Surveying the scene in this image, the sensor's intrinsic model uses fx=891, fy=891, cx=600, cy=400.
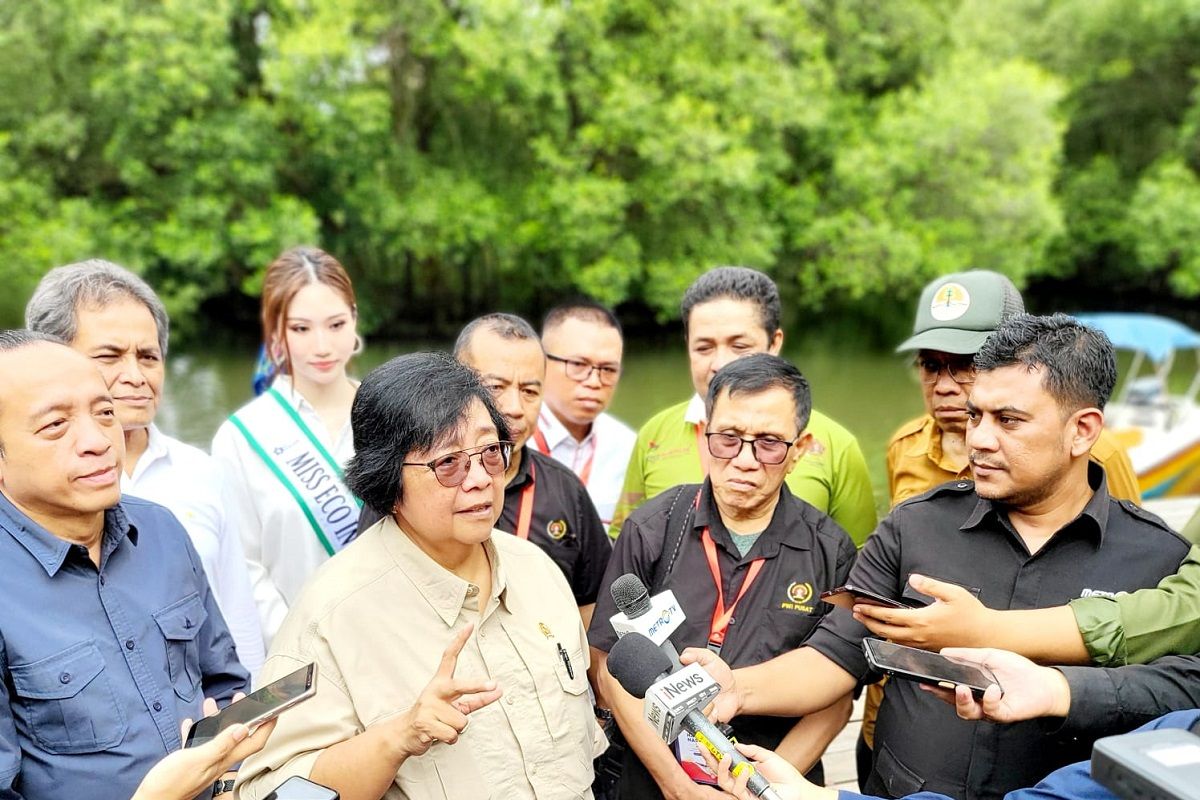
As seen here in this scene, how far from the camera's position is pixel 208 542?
285 centimetres

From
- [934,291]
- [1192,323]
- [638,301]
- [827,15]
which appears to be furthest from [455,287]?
[1192,323]

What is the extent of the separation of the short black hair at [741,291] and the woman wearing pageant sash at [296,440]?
142 centimetres

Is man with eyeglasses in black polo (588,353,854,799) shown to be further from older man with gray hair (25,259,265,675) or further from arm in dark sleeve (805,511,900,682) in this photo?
older man with gray hair (25,259,265,675)

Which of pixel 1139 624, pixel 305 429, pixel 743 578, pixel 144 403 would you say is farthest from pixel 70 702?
pixel 1139 624

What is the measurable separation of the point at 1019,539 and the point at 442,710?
1.51 m

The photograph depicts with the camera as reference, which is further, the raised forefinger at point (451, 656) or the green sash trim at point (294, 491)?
the green sash trim at point (294, 491)

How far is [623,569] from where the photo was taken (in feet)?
8.88

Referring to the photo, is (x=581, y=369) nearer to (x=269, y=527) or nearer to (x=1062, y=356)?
(x=269, y=527)

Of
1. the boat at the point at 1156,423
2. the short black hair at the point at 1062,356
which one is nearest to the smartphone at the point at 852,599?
the short black hair at the point at 1062,356

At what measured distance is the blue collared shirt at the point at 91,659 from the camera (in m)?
1.89

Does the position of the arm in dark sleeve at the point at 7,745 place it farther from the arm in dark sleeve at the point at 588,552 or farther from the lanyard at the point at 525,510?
the arm in dark sleeve at the point at 588,552

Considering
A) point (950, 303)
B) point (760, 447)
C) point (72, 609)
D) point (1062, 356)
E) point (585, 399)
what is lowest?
point (72, 609)

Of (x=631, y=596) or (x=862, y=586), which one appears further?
(x=862, y=586)

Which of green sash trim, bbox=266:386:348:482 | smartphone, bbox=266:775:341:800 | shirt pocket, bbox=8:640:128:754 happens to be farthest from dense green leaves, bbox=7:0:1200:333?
smartphone, bbox=266:775:341:800
